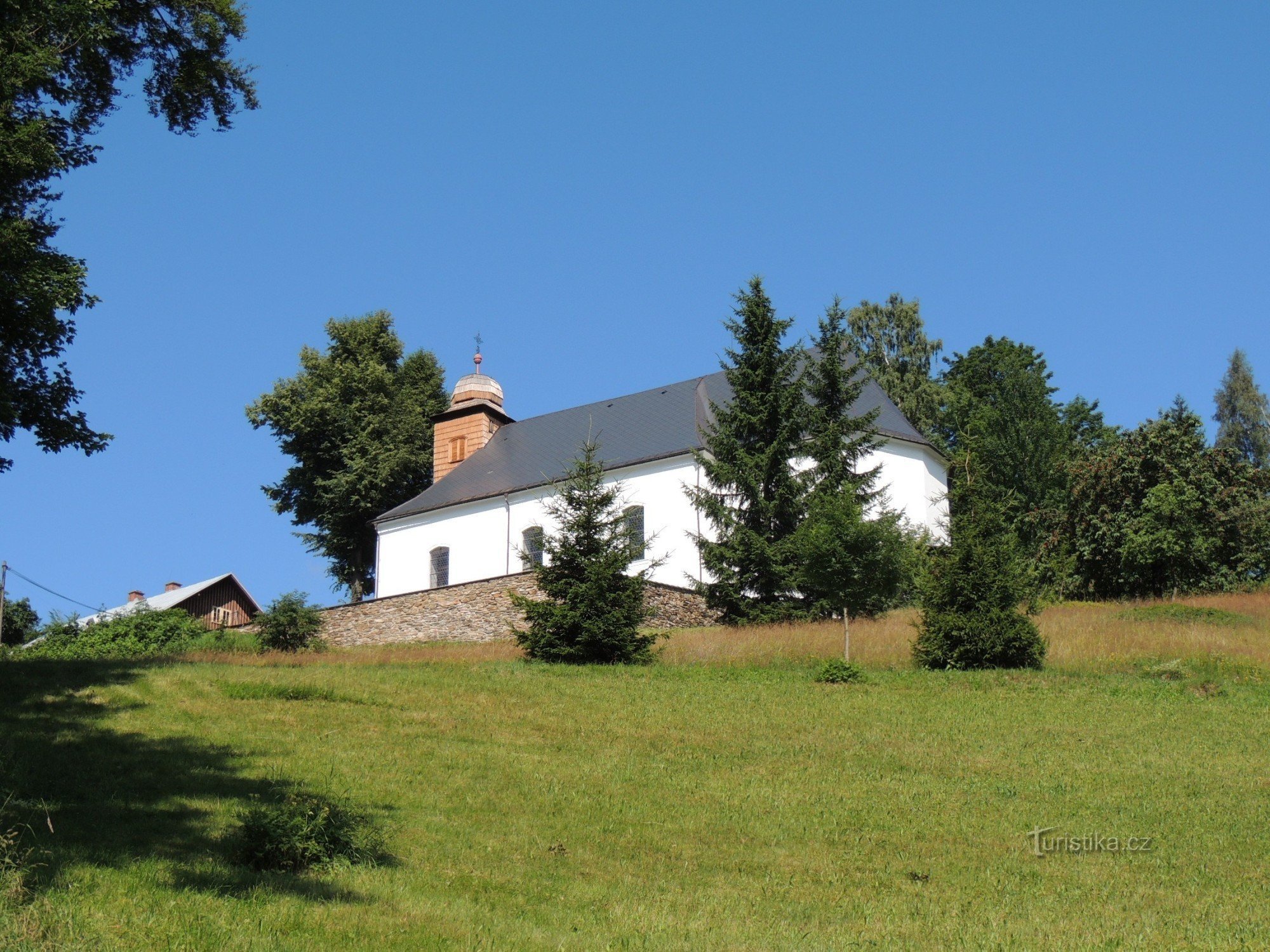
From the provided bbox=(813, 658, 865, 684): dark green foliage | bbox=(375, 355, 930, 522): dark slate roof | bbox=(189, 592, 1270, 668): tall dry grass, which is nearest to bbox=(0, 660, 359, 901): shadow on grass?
bbox=(189, 592, 1270, 668): tall dry grass

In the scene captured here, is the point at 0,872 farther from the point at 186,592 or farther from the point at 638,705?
the point at 186,592

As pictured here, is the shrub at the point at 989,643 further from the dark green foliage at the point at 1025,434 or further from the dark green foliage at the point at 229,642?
the dark green foliage at the point at 229,642

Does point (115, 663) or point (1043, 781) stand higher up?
point (115, 663)

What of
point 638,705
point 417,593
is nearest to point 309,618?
point 417,593

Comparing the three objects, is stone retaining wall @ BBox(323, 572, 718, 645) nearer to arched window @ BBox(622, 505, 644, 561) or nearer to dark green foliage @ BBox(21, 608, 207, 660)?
arched window @ BBox(622, 505, 644, 561)

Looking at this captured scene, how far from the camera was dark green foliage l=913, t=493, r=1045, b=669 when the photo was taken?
21.5 metres

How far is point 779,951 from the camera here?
26.1 ft

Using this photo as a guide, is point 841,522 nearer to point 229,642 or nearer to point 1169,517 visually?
point 1169,517

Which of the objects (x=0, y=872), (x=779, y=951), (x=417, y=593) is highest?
(x=417, y=593)

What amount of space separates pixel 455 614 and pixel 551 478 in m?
8.40

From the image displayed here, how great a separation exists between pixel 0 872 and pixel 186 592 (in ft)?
141

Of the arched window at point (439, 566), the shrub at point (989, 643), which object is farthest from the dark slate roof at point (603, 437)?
the shrub at point (989, 643)

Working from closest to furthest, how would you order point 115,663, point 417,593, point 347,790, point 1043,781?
point 347,790
point 1043,781
point 115,663
point 417,593

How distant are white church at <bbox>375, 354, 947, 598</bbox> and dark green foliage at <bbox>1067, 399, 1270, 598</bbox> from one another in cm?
452
